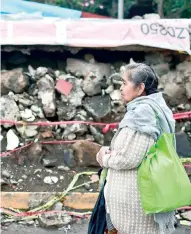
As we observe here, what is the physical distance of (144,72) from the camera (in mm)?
3006

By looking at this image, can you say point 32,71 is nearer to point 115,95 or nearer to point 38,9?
point 115,95

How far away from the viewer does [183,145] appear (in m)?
6.28

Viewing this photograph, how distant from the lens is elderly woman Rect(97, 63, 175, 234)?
2896 millimetres

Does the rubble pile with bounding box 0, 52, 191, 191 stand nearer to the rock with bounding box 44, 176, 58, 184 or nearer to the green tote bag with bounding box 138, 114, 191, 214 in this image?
the rock with bounding box 44, 176, 58, 184

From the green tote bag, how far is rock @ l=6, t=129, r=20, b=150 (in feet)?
11.5

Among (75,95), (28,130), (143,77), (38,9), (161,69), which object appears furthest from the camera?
(38,9)

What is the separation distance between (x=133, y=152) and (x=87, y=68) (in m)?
4.27

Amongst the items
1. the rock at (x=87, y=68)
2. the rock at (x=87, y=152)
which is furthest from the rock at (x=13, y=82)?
the rock at (x=87, y=152)

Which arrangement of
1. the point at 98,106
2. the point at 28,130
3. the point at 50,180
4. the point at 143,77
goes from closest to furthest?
the point at 143,77, the point at 50,180, the point at 28,130, the point at 98,106

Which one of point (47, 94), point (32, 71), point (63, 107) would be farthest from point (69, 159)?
point (32, 71)

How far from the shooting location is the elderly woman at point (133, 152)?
290 centimetres

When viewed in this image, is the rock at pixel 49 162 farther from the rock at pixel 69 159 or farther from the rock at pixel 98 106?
the rock at pixel 98 106

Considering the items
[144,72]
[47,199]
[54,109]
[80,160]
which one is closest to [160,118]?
[144,72]

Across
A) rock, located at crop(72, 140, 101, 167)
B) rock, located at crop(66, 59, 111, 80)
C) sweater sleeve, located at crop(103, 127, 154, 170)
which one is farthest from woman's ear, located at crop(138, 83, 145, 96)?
rock, located at crop(66, 59, 111, 80)
